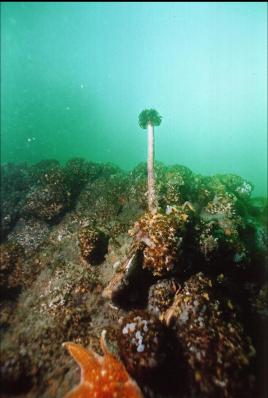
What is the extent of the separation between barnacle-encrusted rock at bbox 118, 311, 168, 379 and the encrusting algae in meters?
0.31

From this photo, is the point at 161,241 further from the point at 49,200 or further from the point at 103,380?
the point at 49,200

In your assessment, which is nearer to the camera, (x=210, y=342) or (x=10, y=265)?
(x=210, y=342)

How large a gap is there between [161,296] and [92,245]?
362cm

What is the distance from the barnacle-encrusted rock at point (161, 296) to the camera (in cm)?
785

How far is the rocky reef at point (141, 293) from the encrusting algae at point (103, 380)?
0.18 feet

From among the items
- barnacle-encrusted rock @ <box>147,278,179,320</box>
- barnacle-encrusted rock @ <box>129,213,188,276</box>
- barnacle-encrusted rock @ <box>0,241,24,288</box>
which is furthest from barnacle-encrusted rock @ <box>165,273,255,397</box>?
barnacle-encrusted rock @ <box>0,241,24,288</box>

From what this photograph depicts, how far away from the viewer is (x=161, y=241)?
25.8ft

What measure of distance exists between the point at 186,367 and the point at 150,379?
90cm

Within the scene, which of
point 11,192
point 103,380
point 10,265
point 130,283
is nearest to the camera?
point 103,380

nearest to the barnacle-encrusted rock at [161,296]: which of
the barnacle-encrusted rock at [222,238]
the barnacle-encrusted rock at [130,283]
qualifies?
the barnacle-encrusted rock at [130,283]

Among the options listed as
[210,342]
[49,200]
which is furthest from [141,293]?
[49,200]

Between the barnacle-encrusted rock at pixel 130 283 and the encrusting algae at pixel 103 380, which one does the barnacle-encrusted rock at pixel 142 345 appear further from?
the barnacle-encrusted rock at pixel 130 283

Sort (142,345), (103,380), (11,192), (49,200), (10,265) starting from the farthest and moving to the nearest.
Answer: (11,192) → (49,200) → (10,265) → (142,345) → (103,380)

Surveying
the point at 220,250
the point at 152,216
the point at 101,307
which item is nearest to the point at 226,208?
the point at 220,250
